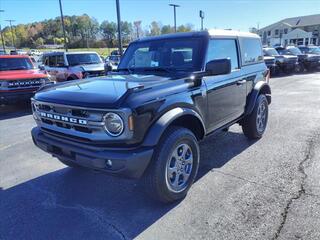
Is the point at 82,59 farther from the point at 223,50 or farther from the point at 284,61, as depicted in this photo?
the point at 284,61

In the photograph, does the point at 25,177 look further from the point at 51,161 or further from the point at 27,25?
the point at 27,25

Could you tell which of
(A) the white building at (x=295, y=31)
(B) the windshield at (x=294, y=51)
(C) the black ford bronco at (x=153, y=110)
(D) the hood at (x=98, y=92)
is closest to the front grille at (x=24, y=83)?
(C) the black ford bronco at (x=153, y=110)

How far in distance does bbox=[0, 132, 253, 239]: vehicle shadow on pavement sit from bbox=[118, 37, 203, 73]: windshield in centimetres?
154

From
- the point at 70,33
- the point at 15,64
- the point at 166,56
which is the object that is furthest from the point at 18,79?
the point at 70,33

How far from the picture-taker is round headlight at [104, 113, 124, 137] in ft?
9.71

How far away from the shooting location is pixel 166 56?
14.5 ft

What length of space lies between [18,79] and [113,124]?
774cm

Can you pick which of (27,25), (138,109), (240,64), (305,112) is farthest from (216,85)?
(27,25)

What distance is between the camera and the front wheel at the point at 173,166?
129 inches

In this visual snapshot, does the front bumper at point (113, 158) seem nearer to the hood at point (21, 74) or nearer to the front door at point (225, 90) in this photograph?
the front door at point (225, 90)

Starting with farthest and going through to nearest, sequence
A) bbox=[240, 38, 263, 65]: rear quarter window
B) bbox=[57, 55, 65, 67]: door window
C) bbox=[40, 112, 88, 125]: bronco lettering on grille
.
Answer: bbox=[57, 55, 65, 67]: door window
bbox=[240, 38, 263, 65]: rear quarter window
bbox=[40, 112, 88, 125]: bronco lettering on grille

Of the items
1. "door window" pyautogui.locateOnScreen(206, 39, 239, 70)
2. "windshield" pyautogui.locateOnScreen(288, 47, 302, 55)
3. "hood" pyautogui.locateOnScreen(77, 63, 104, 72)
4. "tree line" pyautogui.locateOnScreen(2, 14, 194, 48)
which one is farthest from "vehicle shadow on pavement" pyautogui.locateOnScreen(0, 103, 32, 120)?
"tree line" pyautogui.locateOnScreen(2, 14, 194, 48)

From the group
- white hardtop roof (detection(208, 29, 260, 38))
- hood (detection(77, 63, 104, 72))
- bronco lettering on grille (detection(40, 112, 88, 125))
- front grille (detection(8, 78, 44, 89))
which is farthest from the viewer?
hood (detection(77, 63, 104, 72))

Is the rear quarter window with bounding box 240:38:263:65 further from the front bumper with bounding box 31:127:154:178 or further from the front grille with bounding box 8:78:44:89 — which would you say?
the front grille with bounding box 8:78:44:89
